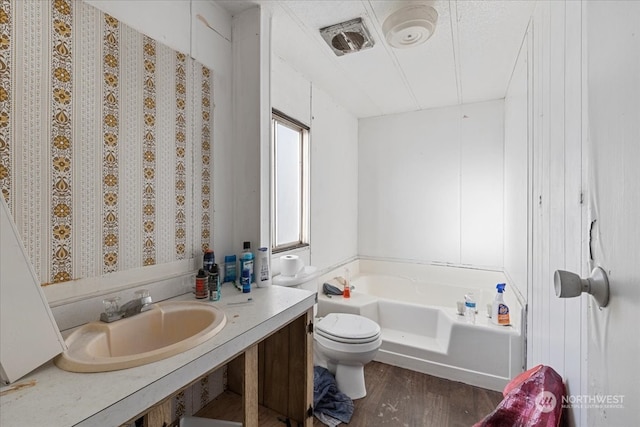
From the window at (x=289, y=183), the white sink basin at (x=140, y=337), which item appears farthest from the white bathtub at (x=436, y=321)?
the white sink basin at (x=140, y=337)

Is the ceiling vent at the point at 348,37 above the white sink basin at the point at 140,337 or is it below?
above

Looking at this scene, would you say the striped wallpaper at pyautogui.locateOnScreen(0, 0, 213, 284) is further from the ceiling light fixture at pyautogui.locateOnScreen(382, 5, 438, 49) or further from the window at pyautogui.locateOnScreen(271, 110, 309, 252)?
the ceiling light fixture at pyautogui.locateOnScreen(382, 5, 438, 49)

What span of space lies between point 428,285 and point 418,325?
632 millimetres

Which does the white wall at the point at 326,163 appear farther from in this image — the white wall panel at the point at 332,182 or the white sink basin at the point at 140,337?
the white sink basin at the point at 140,337

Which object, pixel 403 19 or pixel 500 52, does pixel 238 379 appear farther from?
pixel 500 52

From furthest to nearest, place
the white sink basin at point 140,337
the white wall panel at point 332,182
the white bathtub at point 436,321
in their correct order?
the white wall panel at point 332,182 < the white bathtub at point 436,321 < the white sink basin at point 140,337

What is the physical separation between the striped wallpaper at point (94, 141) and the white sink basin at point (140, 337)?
231mm

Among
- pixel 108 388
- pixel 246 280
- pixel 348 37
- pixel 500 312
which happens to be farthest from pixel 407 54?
pixel 108 388

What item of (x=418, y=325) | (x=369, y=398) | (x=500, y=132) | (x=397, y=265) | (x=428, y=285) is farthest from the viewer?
(x=397, y=265)

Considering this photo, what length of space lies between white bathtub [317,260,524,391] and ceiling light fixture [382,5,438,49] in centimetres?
188

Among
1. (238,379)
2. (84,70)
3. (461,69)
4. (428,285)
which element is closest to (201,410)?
(238,379)

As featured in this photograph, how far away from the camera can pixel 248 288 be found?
56.1 inches

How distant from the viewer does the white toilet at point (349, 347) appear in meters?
1.82

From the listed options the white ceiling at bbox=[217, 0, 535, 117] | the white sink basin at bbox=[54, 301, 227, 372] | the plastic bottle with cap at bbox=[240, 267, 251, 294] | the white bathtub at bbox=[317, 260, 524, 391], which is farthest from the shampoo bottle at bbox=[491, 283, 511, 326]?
the white sink basin at bbox=[54, 301, 227, 372]
